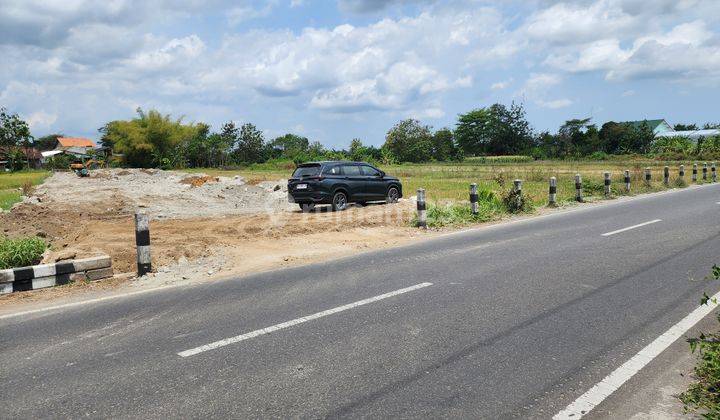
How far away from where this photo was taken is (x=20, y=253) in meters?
8.10

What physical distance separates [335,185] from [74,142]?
12575 cm

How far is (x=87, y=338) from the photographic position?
507 centimetres

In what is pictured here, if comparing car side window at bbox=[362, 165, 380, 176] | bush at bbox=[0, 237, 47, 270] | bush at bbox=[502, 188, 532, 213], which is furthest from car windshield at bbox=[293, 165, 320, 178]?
bush at bbox=[0, 237, 47, 270]

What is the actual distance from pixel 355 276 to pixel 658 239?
6.14 metres

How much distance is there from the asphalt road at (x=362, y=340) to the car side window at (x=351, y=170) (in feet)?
29.7

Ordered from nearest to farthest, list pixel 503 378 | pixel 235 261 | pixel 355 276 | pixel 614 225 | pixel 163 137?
pixel 503 378, pixel 355 276, pixel 235 261, pixel 614 225, pixel 163 137

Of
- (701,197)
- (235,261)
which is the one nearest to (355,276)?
(235,261)

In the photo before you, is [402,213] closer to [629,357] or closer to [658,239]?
[658,239]

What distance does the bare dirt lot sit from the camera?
9197 millimetres

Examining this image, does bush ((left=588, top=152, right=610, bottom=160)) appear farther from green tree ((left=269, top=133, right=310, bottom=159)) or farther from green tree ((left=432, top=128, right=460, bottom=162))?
green tree ((left=269, top=133, right=310, bottom=159))

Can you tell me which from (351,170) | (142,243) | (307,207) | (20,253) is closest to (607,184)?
(351,170)

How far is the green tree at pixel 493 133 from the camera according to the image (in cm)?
7950

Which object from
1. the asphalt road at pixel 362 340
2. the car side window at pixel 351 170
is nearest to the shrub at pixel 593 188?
the car side window at pixel 351 170

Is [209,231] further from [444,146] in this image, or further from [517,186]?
[444,146]
